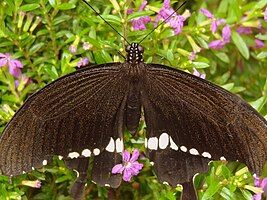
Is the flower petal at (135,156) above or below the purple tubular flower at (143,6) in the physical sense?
below

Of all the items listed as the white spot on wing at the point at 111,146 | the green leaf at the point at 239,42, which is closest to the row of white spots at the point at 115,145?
the white spot on wing at the point at 111,146

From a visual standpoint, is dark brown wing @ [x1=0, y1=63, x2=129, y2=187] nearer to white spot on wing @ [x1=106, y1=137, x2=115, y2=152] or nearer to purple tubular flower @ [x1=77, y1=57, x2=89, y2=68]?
white spot on wing @ [x1=106, y1=137, x2=115, y2=152]

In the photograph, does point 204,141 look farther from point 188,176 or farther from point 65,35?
point 65,35

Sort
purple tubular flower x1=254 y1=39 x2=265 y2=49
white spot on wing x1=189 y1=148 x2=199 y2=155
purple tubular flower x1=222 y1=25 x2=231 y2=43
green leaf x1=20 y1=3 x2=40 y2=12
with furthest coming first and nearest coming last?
1. purple tubular flower x1=254 y1=39 x2=265 y2=49
2. purple tubular flower x1=222 y1=25 x2=231 y2=43
3. green leaf x1=20 y1=3 x2=40 y2=12
4. white spot on wing x1=189 y1=148 x2=199 y2=155

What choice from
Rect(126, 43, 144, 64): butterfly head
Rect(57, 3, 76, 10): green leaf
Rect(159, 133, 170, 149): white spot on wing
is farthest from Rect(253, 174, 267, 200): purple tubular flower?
Rect(57, 3, 76, 10): green leaf

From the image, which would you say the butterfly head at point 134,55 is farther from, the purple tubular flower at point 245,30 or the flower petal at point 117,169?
the purple tubular flower at point 245,30
